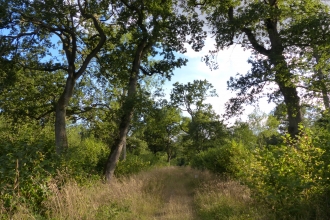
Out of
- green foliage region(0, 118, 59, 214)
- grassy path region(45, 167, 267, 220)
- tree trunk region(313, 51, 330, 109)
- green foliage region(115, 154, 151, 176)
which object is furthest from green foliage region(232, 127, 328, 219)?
green foliage region(115, 154, 151, 176)

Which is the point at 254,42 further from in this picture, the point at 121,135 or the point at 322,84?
the point at 121,135

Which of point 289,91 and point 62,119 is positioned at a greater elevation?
point 289,91

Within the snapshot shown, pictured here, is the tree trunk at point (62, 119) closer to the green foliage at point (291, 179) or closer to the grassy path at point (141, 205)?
the grassy path at point (141, 205)

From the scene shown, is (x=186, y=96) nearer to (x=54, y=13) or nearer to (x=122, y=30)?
(x=122, y=30)

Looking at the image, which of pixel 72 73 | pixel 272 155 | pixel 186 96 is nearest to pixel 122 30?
pixel 72 73

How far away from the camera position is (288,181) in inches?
208

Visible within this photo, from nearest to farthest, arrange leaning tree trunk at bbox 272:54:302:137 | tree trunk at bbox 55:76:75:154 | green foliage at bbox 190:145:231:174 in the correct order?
leaning tree trunk at bbox 272:54:302:137 → tree trunk at bbox 55:76:75:154 → green foliage at bbox 190:145:231:174

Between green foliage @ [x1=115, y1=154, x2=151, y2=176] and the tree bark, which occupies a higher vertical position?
the tree bark

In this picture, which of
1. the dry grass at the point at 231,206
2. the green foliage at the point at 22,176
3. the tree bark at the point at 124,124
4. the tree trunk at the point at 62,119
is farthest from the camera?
the tree bark at the point at 124,124

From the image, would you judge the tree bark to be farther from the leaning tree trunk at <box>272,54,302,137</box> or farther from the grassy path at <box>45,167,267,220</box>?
the leaning tree trunk at <box>272,54,302,137</box>

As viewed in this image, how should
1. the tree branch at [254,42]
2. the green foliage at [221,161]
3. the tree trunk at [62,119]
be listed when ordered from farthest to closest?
the green foliage at [221,161], the tree trunk at [62,119], the tree branch at [254,42]

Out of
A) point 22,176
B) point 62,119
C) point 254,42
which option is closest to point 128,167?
point 62,119

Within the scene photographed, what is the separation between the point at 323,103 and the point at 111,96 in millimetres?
11355

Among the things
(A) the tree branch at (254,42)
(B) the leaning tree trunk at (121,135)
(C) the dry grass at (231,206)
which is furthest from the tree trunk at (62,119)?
(A) the tree branch at (254,42)
